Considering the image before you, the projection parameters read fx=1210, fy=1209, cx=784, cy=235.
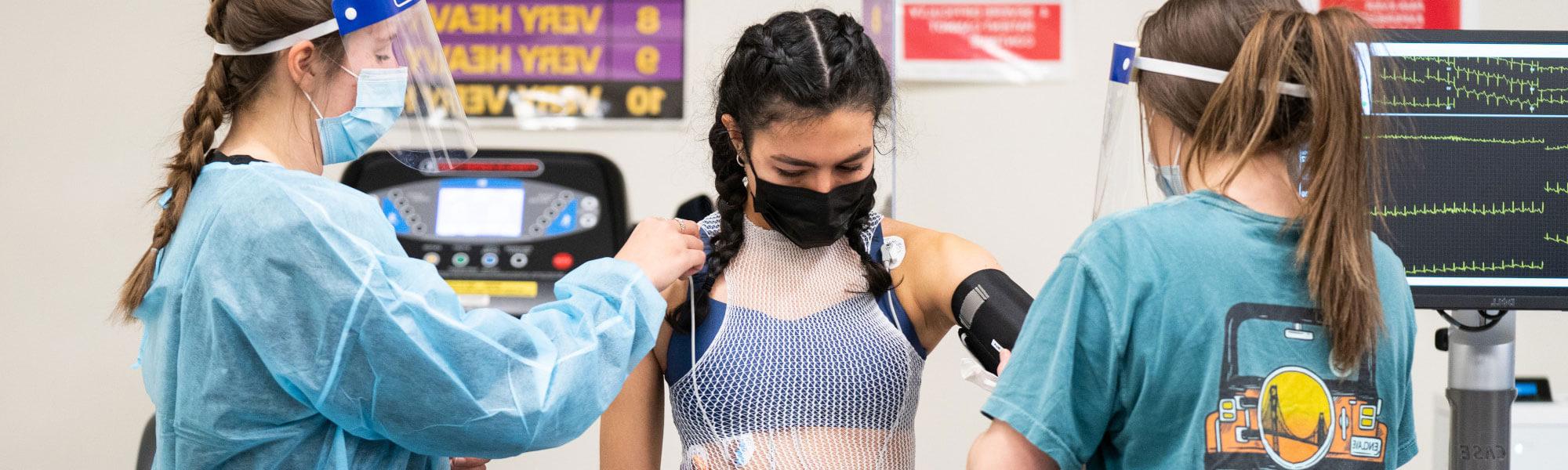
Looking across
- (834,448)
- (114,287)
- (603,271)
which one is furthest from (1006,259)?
(114,287)

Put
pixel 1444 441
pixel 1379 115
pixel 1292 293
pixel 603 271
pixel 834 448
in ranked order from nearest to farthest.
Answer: pixel 1292 293 < pixel 1379 115 < pixel 603 271 < pixel 834 448 < pixel 1444 441

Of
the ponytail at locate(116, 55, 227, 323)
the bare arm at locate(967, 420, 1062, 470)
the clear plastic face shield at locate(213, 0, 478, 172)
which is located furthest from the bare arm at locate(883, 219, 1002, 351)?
the ponytail at locate(116, 55, 227, 323)

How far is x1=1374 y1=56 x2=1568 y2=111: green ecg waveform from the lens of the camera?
65.4 inches

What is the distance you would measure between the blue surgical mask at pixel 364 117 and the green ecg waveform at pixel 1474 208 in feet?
4.29

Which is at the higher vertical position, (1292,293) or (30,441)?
(1292,293)

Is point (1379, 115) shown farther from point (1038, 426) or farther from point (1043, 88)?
point (1043, 88)

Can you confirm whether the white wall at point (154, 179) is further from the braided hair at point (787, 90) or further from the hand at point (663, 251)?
the hand at point (663, 251)

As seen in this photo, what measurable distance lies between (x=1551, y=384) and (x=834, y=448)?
2023 mm

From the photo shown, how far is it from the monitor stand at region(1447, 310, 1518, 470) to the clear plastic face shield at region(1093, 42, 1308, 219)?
1.81 ft

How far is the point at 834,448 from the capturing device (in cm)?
151

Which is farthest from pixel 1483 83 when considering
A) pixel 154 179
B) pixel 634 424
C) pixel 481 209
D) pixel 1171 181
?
pixel 154 179

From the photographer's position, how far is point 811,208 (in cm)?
151

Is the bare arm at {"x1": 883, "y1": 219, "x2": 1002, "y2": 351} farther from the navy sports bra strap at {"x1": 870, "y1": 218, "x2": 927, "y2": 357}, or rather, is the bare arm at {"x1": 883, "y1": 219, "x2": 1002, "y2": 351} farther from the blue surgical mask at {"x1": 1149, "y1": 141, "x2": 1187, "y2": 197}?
the blue surgical mask at {"x1": 1149, "y1": 141, "x2": 1187, "y2": 197}

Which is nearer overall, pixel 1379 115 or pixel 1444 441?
pixel 1379 115
